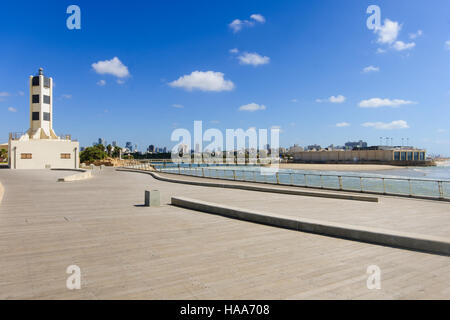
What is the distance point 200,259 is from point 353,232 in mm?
A: 3551

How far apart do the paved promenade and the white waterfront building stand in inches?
1745

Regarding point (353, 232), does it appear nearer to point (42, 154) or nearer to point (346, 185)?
point (346, 185)

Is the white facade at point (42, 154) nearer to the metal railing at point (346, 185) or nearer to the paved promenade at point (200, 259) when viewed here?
the metal railing at point (346, 185)

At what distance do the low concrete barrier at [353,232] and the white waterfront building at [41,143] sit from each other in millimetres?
47776

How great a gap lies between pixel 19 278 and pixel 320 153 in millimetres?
183506

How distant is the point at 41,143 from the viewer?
4844cm

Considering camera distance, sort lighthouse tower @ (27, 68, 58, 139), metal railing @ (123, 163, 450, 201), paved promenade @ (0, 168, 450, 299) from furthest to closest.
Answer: lighthouse tower @ (27, 68, 58, 139)
metal railing @ (123, 163, 450, 201)
paved promenade @ (0, 168, 450, 299)

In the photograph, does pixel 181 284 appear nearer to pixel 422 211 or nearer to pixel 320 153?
pixel 422 211

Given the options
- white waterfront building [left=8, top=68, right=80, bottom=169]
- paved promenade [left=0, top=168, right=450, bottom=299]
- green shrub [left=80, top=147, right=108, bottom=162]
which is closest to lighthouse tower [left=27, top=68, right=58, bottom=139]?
white waterfront building [left=8, top=68, right=80, bottom=169]

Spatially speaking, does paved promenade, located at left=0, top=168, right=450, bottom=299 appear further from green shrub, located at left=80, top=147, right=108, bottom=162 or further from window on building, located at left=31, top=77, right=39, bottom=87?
green shrub, located at left=80, top=147, right=108, bottom=162

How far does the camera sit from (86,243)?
654 centimetres

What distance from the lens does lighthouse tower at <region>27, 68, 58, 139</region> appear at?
52562mm

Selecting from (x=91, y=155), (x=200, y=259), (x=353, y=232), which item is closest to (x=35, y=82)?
(x=91, y=155)

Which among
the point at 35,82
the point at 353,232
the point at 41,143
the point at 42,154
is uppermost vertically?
the point at 35,82
